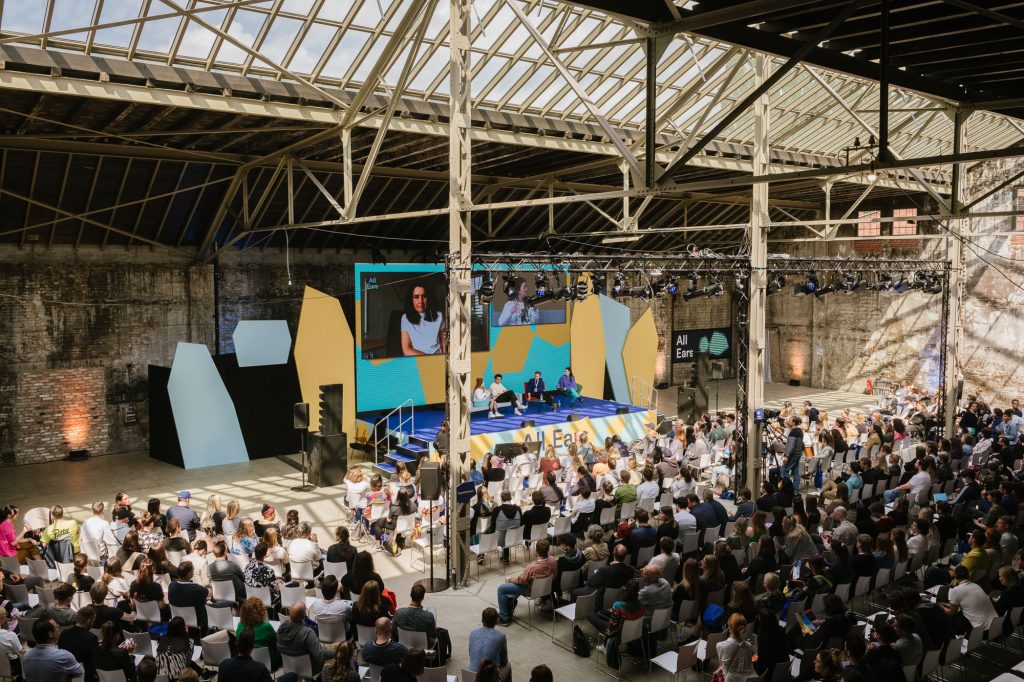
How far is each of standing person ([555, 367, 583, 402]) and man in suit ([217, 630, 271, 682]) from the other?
14.2m

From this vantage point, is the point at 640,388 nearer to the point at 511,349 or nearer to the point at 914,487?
the point at 511,349

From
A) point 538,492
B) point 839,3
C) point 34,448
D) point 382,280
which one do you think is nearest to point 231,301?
point 382,280

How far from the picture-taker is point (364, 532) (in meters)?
10.6

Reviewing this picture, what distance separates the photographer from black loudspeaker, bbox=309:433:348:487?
13.5 m

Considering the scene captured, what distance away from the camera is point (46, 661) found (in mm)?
5254

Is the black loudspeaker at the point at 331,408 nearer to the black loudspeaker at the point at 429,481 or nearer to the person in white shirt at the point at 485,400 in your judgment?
the person in white shirt at the point at 485,400

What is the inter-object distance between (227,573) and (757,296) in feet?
26.7

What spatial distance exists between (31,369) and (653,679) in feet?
43.6

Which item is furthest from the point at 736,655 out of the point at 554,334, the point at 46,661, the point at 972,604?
the point at 554,334

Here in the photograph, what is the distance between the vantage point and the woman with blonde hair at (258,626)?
5.84 meters

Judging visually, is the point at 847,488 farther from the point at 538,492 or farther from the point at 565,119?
the point at 565,119

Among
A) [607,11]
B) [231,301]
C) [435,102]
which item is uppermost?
[435,102]

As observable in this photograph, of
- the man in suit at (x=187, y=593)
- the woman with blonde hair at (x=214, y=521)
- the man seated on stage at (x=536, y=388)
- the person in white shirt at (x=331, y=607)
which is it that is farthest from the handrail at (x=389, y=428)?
the person in white shirt at (x=331, y=607)

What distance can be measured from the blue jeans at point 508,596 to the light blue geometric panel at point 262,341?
9904 millimetres
